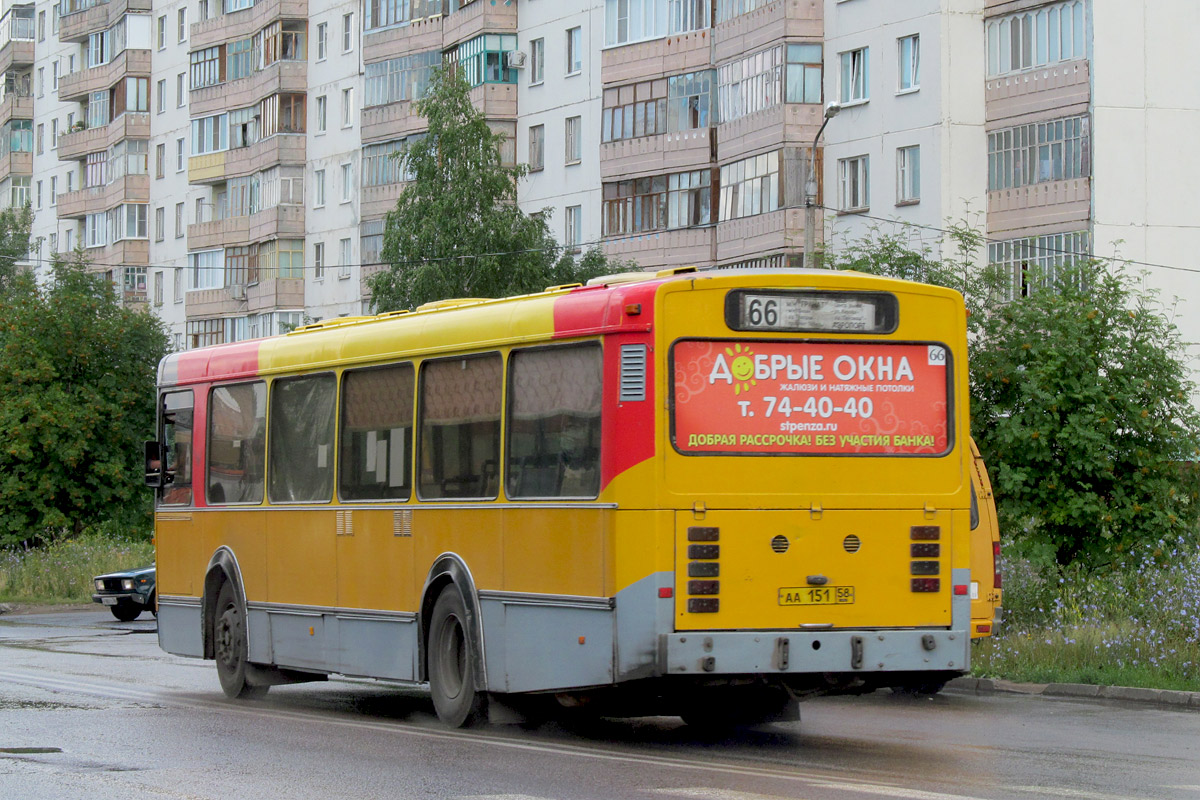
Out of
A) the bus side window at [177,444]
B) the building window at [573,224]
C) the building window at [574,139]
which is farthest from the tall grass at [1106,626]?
the building window at [574,139]

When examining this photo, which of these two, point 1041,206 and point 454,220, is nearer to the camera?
point 1041,206

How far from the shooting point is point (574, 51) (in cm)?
5828

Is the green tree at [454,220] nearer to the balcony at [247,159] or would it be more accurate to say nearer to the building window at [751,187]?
the building window at [751,187]

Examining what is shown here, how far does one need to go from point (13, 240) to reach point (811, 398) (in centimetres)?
7590

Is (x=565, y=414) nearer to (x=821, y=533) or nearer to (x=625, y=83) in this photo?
(x=821, y=533)

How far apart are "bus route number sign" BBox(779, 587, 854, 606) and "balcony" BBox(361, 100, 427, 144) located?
2049 inches

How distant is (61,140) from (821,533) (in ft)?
261

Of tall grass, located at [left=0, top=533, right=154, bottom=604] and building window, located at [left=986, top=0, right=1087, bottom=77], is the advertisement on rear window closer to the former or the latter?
tall grass, located at [left=0, top=533, right=154, bottom=604]

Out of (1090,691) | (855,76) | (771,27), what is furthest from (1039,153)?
(1090,691)

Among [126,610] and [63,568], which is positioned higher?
[63,568]

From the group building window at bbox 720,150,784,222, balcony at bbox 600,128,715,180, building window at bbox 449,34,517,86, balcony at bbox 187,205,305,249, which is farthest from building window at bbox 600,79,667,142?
balcony at bbox 187,205,305,249

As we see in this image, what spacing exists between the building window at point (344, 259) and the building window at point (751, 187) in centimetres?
2076

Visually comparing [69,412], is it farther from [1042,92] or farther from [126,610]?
[1042,92]

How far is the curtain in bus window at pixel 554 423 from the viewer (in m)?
12.3
